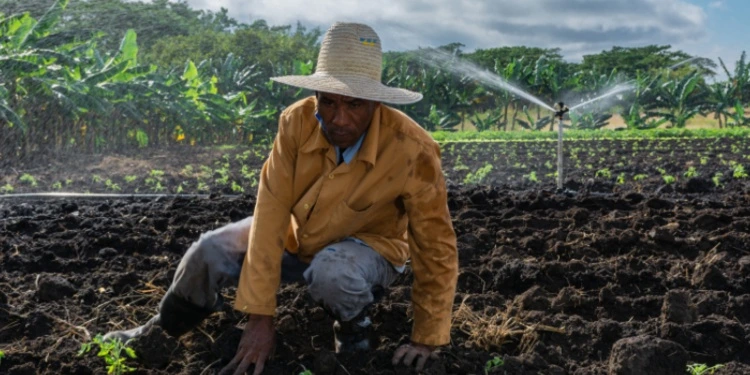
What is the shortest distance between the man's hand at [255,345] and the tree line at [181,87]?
8828 mm

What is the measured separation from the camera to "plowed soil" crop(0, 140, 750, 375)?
3252 millimetres

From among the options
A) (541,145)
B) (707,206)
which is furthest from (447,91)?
(707,206)

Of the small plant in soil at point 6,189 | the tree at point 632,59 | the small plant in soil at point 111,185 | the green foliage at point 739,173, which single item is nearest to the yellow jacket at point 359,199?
the small plant in soil at point 111,185

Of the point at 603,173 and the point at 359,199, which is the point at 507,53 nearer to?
the point at 603,173

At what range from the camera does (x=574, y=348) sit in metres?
3.44

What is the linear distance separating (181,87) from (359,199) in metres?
13.3

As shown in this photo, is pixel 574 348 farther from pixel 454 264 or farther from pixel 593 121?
pixel 593 121

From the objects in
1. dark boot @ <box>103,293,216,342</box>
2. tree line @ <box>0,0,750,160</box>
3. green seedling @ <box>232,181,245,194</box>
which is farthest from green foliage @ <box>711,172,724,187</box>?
tree line @ <box>0,0,750,160</box>

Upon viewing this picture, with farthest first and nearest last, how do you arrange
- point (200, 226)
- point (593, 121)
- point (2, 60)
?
point (593, 121) < point (2, 60) < point (200, 226)

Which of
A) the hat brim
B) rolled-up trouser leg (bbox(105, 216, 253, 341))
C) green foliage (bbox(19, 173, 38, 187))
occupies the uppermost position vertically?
the hat brim

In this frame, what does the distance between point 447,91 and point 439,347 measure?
2421 cm

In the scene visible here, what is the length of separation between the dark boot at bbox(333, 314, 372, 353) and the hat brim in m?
0.84

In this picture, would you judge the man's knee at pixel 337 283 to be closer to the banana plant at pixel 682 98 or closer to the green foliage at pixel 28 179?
the green foliage at pixel 28 179

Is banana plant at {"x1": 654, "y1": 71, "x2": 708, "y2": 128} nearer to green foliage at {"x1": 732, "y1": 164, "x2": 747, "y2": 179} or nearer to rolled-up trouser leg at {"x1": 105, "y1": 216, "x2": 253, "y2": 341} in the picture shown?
green foliage at {"x1": 732, "y1": 164, "x2": 747, "y2": 179}
